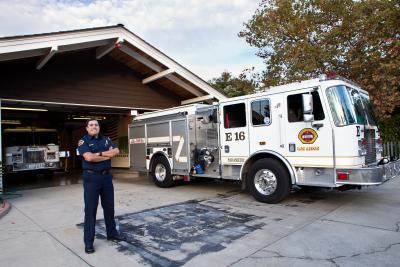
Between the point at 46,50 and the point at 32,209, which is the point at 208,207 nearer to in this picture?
the point at 32,209

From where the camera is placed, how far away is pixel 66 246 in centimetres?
476

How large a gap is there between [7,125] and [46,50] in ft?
22.7

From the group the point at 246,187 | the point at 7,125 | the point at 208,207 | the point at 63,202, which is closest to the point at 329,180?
the point at 246,187

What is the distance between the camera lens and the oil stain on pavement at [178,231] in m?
4.43

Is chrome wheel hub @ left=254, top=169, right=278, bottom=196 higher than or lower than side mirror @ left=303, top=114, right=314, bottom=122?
lower

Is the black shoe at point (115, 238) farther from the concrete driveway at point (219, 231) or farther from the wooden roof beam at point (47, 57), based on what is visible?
the wooden roof beam at point (47, 57)

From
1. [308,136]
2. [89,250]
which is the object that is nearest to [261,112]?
[308,136]

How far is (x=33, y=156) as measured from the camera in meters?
13.4

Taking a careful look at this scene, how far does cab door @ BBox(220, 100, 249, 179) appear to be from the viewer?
764cm

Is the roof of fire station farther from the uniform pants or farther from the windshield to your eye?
the windshield

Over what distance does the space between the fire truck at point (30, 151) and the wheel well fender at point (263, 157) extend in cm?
953

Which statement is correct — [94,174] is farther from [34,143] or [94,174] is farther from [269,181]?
[34,143]

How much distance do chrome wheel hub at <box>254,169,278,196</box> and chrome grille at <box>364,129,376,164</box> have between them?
1875mm

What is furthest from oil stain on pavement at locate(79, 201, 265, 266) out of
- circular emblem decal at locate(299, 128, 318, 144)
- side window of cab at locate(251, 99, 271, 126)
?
side window of cab at locate(251, 99, 271, 126)
